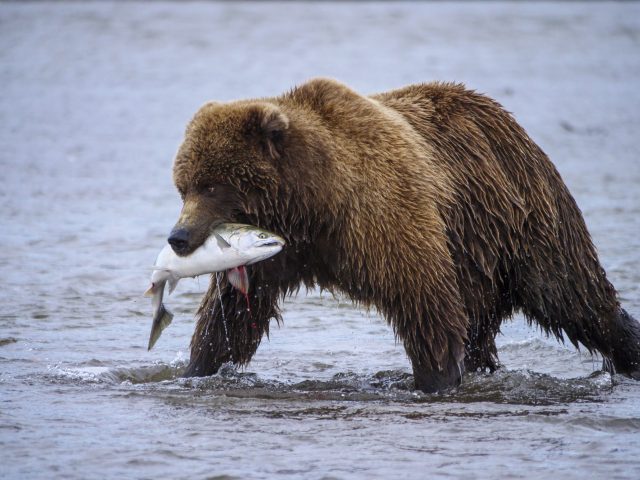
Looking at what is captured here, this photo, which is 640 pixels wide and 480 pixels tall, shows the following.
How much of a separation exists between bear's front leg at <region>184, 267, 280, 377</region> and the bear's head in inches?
22.1

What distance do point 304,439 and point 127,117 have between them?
46.7ft

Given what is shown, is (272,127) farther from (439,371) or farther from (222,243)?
(439,371)

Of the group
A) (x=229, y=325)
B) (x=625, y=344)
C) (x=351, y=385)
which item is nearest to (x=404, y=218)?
(x=229, y=325)

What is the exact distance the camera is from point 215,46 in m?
28.2

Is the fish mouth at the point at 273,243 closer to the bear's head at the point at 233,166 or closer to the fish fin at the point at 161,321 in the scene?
the bear's head at the point at 233,166

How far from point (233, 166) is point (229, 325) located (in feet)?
3.47

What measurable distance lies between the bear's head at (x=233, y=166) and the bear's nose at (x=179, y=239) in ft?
0.12

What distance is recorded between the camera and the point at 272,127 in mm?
6609

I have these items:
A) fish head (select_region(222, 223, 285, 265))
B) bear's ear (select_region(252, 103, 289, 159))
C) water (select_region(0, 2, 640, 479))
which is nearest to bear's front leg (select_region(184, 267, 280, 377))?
→ water (select_region(0, 2, 640, 479))

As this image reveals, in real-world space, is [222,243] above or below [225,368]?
above

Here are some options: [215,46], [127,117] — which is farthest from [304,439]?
[215,46]

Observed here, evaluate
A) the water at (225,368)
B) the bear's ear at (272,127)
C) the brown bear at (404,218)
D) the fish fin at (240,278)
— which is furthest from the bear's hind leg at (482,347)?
the bear's ear at (272,127)

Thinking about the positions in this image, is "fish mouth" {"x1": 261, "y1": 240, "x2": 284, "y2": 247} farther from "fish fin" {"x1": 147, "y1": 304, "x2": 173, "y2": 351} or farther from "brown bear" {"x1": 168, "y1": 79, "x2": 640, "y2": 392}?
"fish fin" {"x1": 147, "y1": 304, "x2": 173, "y2": 351}

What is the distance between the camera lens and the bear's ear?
660 centimetres
